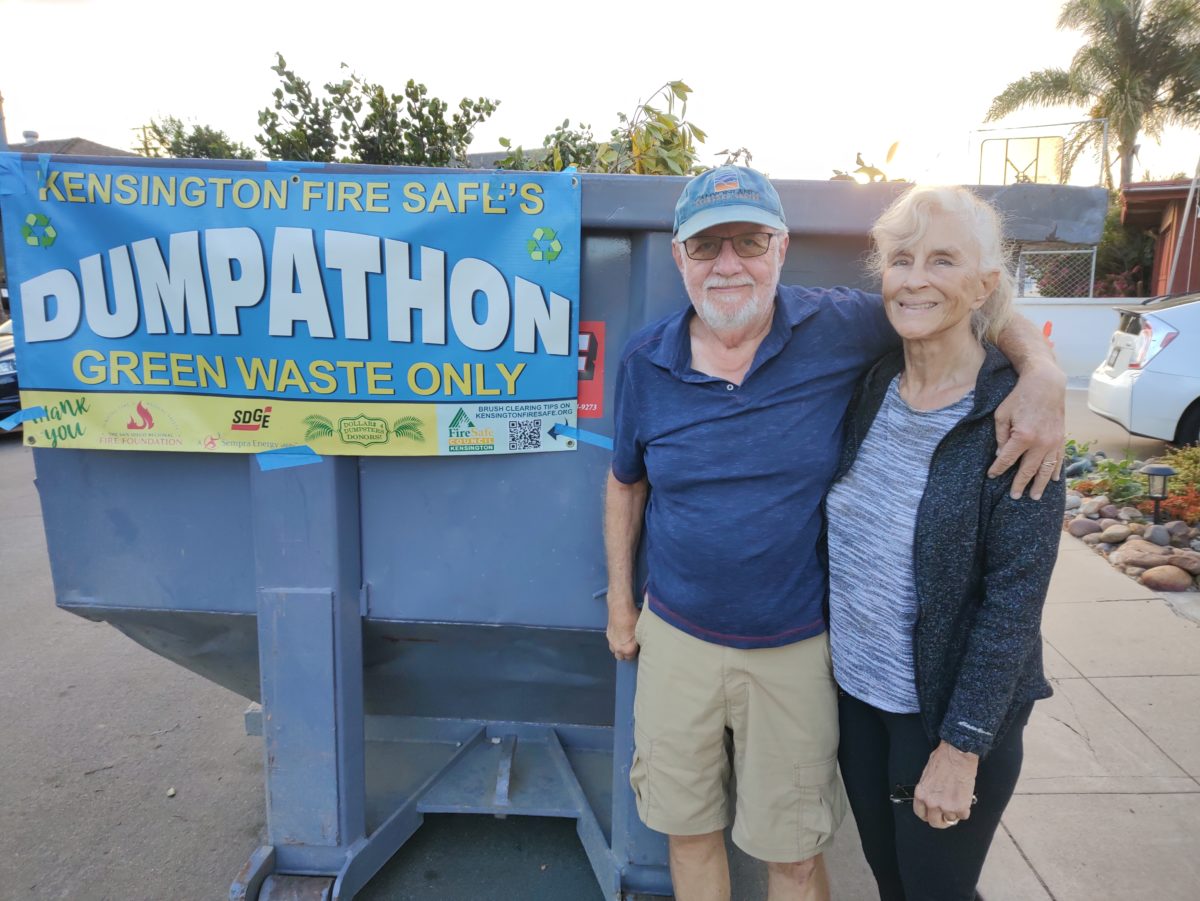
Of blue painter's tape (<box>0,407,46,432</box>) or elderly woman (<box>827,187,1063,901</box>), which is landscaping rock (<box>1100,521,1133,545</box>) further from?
blue painter's tape (<box>0,407,46,432</box>)

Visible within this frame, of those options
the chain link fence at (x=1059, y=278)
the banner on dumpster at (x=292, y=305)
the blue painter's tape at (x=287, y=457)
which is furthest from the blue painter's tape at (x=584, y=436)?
the chain link fence at (x=1059, y=278)

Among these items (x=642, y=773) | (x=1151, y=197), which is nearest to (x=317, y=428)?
(x=642, y=773)

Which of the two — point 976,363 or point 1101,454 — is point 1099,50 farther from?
point 976,363

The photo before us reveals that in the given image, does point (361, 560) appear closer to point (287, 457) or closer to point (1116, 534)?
point (287, 457)

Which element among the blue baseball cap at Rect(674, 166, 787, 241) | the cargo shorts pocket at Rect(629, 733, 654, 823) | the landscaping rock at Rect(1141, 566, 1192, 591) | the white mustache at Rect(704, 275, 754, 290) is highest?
the blue baseball cap at Rect(674, 166, 787, 241)

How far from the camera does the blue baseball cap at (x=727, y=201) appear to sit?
1733 mm

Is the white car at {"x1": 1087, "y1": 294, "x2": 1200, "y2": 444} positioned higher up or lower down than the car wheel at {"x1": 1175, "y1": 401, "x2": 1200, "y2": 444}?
higher up

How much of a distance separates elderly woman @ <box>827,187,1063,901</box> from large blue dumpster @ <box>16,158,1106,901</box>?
40 cm

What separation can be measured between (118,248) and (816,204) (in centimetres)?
163

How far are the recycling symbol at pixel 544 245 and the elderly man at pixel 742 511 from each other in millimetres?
287

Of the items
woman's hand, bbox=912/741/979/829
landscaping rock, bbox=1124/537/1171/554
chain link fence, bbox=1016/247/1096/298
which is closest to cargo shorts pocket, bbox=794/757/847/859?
woman's hand, bbox=912/741/979/829

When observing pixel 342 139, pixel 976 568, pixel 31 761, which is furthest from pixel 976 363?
pixel 31 761

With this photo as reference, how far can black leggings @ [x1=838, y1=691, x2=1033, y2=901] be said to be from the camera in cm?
166

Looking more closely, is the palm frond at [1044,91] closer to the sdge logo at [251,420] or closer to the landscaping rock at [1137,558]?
the landscaping rock at [1137,558]
